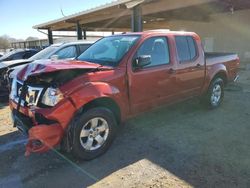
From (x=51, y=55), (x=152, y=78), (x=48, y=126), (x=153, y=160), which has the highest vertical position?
(x=51, y=55)

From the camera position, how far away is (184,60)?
5340 millimetres

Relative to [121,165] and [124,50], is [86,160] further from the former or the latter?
[124,50]

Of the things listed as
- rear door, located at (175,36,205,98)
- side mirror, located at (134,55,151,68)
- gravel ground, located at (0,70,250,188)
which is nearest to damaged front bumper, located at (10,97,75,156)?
gravel ground, located at (0,70,250,188)

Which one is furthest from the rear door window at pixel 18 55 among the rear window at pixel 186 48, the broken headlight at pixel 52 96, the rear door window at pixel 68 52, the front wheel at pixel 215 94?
the broken headlight at pixel 52 96

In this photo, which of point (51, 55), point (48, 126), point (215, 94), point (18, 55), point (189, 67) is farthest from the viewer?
point (18, 55)

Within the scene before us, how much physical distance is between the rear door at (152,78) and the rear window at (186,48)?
385 millimetres

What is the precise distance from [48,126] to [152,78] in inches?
79.9

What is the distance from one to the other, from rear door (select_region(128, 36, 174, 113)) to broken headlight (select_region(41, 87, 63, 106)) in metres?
1.27

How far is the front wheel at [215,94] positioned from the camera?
633 centimetres

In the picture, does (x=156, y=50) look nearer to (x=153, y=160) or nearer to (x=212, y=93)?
(x=153, y=160)

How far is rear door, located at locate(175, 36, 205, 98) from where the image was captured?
526cm

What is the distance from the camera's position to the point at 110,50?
15.8 ft

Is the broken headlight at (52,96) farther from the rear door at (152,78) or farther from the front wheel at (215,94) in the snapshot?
the front wheel at (215,94)

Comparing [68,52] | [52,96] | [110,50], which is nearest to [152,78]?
[110,50]
